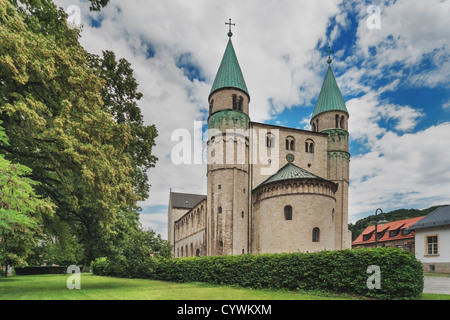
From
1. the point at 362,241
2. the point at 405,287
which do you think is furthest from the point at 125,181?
the point at 362,241

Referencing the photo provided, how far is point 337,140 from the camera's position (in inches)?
1471

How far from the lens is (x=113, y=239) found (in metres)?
16.1

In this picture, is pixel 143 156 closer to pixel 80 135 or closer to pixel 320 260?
pixel 80 135

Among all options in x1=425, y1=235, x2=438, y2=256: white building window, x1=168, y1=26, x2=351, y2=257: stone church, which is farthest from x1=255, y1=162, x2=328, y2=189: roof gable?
x1=425, y1=235, x2=438, y2=256: white building window

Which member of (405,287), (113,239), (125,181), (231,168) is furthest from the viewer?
(231,168)

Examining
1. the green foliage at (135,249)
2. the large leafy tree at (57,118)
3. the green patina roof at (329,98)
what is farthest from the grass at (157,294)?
the green patina roof at (329,98)

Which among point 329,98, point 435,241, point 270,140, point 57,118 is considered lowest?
point 435,241

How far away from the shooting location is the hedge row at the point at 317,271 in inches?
460

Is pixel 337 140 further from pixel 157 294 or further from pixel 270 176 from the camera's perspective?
pixel 157 294

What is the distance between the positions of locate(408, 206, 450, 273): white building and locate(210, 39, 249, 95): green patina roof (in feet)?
76.8

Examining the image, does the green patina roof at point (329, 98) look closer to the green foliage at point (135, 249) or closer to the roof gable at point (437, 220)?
the roof gable at point (437, 220)

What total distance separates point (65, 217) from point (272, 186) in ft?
63.5

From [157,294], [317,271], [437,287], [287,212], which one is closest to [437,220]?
[437,287]

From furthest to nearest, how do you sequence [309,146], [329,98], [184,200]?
[184,200]
[329,98]
[309,146]
